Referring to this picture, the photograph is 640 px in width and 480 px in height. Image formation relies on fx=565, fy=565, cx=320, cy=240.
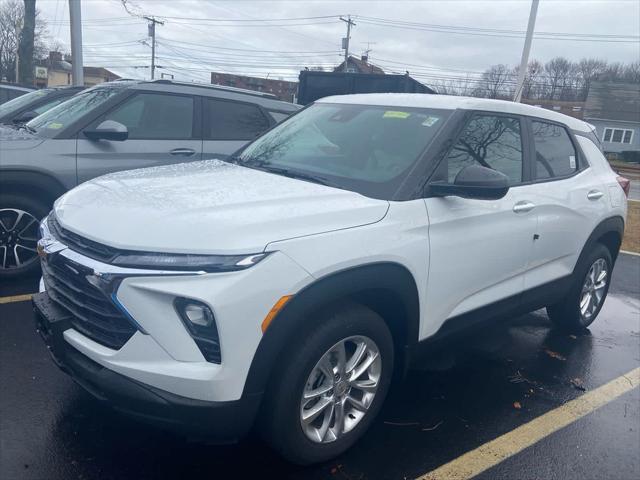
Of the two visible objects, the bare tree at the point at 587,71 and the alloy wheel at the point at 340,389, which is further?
the bare tree at the point at 587,71

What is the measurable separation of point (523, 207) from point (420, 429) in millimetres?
1581

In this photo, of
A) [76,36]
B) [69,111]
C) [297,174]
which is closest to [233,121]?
[69,111]

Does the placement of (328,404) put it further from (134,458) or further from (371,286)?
(134,458)

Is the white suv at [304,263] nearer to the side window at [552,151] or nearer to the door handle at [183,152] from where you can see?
the side window at [552,151]

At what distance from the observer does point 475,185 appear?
119 inches

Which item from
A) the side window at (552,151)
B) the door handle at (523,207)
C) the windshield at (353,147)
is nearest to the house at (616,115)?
the side window at (552,151)

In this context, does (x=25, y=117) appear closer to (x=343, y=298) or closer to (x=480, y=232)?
(x=343, y=298)

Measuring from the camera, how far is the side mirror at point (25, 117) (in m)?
6.49

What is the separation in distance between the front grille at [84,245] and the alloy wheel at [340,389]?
1055 millimetres

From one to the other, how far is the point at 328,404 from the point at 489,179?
145 cm

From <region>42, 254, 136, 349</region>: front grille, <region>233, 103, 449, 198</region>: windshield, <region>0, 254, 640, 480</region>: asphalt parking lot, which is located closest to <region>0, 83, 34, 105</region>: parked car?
<region>0, 254, 640, 480</region>: asphalt parking lot

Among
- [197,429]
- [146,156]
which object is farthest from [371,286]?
[146,156]

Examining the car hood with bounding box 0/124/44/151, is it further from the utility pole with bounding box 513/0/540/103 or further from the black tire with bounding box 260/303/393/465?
the utility pole with bounding box 513/0/540/103

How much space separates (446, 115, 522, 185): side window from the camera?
11.2ft
